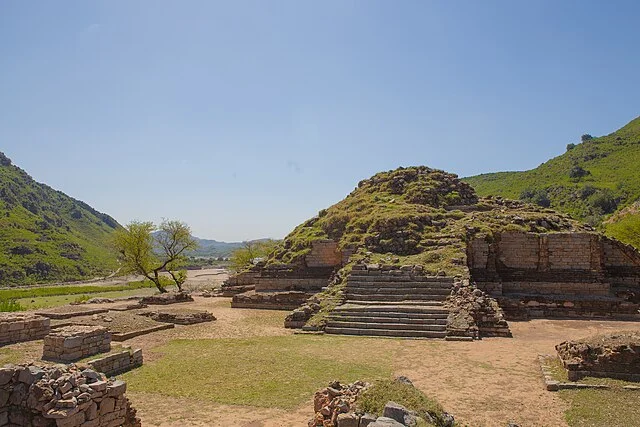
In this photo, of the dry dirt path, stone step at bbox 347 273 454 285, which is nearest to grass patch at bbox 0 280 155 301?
the dry dirt path

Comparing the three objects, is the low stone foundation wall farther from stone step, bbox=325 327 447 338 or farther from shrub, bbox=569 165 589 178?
shrub, bbox=569 165 589 178

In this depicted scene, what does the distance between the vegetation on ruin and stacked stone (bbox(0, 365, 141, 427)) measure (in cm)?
385

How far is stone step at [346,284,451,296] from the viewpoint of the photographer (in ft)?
57.2

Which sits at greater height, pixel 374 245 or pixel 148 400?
pixel 374 245

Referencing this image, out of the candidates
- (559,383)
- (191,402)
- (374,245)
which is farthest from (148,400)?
(374,245)

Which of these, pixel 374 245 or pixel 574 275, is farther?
pixel 374 245

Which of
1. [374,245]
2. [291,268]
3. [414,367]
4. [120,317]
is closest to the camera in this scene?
[414,367]

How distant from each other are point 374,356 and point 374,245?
11.1 meters

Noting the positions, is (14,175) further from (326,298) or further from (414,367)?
(414,367)

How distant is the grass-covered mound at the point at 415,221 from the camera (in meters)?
21.6

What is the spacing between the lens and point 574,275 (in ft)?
67.8

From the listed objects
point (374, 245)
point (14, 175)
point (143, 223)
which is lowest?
point (374, 245)

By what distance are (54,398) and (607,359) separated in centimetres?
1067

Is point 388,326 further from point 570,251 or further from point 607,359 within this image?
point 570,251
